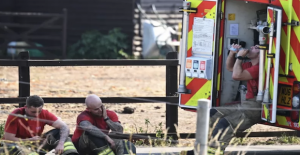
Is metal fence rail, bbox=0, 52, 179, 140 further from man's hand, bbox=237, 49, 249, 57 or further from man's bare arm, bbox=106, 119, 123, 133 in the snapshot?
man's hand, bbox=237, 49, 249, 57

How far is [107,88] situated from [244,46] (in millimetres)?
6362

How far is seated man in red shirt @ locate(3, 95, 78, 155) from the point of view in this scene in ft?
20.0

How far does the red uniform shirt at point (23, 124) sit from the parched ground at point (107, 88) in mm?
1485

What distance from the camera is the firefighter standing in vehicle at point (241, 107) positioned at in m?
6.24

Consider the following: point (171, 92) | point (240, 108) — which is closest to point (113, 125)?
point (240, 108)

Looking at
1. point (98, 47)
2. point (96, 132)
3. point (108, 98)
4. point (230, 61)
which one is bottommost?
point (96, 132)

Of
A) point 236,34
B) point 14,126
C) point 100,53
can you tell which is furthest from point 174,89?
point 100,53

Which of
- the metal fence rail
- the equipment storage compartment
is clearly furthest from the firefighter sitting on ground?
the metal fence rail

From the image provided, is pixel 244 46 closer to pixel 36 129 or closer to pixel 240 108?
pixel 240 108

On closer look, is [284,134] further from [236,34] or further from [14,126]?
[14,126]

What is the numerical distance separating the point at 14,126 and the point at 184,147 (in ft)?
7.70

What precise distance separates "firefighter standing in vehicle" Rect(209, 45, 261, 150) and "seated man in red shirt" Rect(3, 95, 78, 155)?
5.18ft

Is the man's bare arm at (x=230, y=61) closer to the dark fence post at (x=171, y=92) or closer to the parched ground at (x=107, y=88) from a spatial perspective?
the dark fence post at (x=171, y=92)

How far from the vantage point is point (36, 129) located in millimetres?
6258
